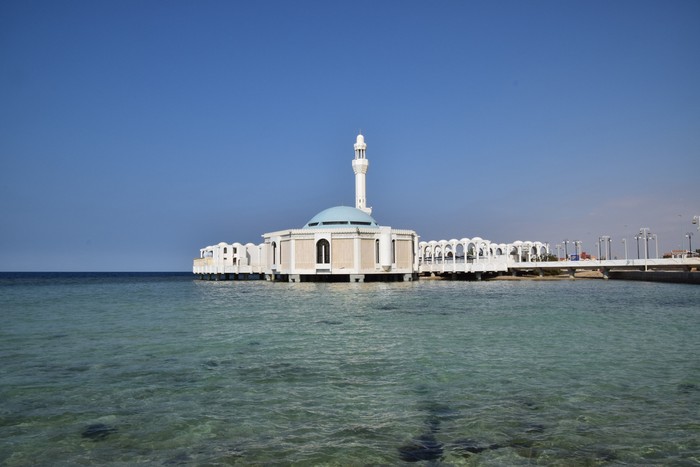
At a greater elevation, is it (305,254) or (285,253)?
(285,253)

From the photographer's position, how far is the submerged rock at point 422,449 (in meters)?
7.45

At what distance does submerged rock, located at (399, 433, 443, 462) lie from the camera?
7449mm

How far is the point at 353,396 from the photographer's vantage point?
10.8m

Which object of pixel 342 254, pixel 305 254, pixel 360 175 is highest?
pixel 360 175

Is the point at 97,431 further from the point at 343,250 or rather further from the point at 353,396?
the point at 343,250

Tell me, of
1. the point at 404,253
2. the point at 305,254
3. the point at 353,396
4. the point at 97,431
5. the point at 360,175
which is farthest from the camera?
the point at 360,175

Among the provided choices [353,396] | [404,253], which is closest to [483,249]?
[404,253]

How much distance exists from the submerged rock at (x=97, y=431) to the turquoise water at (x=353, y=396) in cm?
5

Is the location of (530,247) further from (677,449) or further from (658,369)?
(677,449)

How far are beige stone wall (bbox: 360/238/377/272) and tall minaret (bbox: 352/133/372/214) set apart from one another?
17834mm

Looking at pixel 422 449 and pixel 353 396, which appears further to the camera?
pixel 353 396

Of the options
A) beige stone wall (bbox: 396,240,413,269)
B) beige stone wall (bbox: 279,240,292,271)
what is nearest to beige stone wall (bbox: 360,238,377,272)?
beige stone wall (bbox: 396,240,413,269)

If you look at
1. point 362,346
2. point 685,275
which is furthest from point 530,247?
point 362,346

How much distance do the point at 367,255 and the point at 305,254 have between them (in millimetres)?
8493
